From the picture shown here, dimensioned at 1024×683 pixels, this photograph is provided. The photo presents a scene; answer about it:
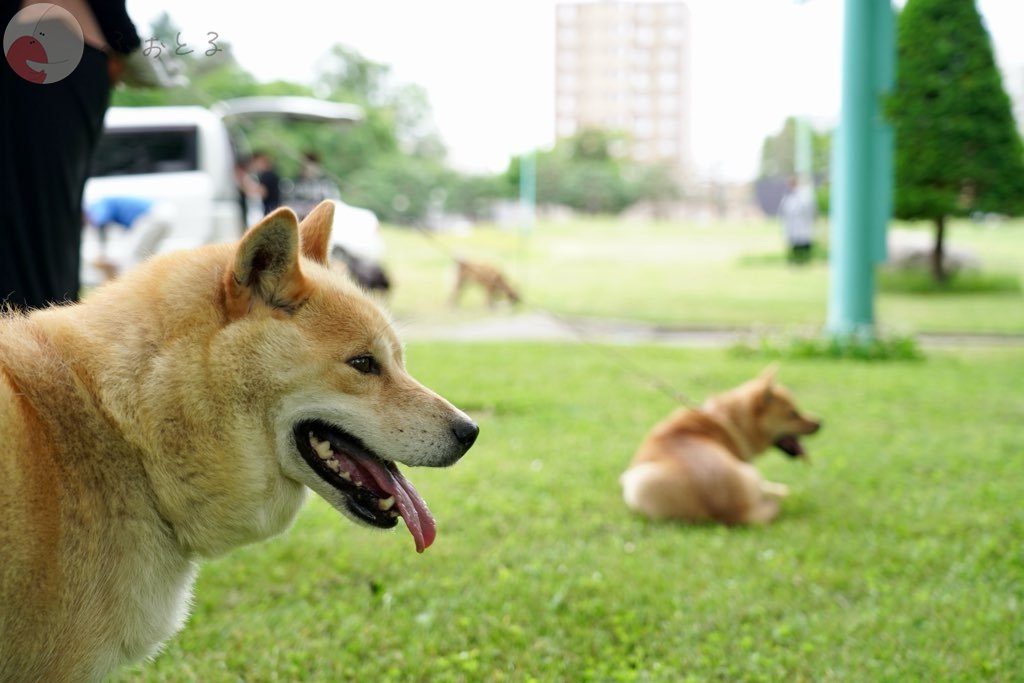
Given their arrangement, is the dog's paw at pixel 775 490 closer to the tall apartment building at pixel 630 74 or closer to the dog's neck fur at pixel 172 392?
the dog's neck fur at pixel 172 392

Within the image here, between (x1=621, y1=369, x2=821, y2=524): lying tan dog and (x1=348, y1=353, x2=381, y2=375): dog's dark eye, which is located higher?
(x1=348, y1=353, x2=381, y2=375): dog's dark eye

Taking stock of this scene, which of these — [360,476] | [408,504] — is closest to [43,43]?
[360,476]

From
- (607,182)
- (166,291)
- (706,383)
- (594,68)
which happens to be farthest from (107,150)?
(594,68)

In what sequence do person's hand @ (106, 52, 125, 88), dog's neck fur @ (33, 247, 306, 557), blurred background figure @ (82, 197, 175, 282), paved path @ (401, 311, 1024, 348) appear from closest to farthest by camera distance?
dog's neck fur @ (33, 247, 306, 557)
person's hand @ (106, 52, 125, 88)
blurred background figure @ (82, 197, 175, 282)
paved path @ (401, 311, 1024, 348)

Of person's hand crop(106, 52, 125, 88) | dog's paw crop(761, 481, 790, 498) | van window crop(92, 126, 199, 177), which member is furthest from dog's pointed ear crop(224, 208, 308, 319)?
van window crop(92, 126, 199, 177)

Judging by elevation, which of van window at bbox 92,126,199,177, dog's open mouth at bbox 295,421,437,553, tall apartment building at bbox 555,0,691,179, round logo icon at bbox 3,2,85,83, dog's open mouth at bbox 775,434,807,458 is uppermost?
tall apartment building at bbox 555,0,691,179

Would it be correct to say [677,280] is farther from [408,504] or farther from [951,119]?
[408,504]

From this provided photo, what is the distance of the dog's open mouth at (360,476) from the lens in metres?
2.15

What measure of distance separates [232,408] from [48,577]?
1.66ft

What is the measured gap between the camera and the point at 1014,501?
192 inches

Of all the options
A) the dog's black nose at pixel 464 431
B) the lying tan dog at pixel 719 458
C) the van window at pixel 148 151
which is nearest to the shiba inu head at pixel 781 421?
the lying tan dog at pixel 719 458

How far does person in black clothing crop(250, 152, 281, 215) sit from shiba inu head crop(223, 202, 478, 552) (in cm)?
1069

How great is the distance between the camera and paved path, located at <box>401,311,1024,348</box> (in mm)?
11484

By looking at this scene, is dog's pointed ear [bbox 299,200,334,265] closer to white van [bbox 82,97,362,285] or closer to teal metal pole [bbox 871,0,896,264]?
teal metal pole [bbox 871,0,896,264]
